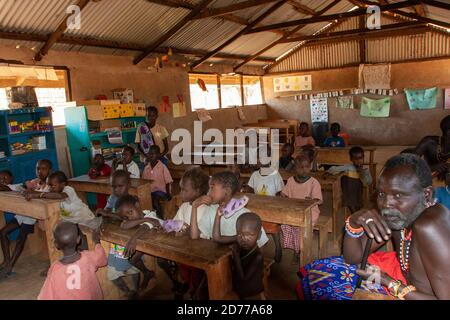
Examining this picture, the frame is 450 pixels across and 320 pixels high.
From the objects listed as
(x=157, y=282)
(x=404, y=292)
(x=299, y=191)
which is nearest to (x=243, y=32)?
(x=299, y=191)

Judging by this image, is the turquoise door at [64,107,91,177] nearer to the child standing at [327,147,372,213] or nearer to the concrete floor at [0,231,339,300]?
the concrete floor at [0,231,339,300]

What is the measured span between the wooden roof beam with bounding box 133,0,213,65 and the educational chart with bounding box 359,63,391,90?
6.53m

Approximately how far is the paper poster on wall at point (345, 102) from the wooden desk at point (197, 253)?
36.5 feet

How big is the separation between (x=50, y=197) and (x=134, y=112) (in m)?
4.02

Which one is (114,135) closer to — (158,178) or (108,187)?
(158,178)

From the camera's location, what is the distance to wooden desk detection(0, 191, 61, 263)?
3.33m

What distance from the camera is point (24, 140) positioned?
6086mm

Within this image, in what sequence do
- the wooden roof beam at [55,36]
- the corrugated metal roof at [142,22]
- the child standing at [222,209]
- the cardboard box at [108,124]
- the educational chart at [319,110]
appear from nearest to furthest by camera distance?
the child standing at [222,209], the corrugated metal roof at [142,22], the wooden roof beam at [55,36], the cardboard box at [108,124], the educational chart at [319,110]

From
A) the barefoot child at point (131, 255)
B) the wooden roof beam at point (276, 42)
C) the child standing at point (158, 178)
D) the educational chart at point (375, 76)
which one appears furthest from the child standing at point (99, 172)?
the educational chart at point (375, 76)

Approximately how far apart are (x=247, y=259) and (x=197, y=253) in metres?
0.34

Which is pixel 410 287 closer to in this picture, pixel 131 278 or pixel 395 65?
pixel 131 278

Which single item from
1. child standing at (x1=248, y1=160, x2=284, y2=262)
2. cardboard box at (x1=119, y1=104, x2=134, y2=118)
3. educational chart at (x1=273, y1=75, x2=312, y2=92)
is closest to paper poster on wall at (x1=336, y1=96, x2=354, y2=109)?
educational chart at (x1=273, y1=75, x2=312, y2=92)

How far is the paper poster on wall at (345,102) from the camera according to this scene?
12555mm

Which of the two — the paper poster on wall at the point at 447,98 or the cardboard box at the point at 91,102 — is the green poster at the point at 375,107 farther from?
the cardboard box at the point at 91,102
